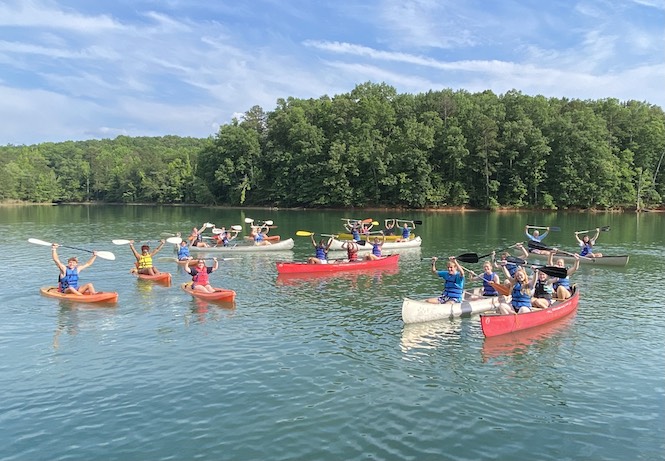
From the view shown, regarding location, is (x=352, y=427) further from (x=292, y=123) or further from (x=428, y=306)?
(x=292, y=123)

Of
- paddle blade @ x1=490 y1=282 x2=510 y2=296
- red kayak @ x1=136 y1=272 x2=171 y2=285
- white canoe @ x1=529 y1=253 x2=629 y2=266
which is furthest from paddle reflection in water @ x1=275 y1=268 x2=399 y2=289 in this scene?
white canoe @ x1=529 y1=253 x2=629 y2=266

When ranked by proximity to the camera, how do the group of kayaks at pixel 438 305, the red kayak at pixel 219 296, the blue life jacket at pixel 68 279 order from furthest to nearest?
1. the blue life jacket at pixel 68 279
2. the red kayak at pixel 219 296
3. the group of kayaks at pixel 438 305

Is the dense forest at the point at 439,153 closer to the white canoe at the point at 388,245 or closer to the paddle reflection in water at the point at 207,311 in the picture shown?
the white canoe at the point at 388,245

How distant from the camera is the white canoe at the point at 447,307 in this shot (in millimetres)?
16109

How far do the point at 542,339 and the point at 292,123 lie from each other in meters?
77.7

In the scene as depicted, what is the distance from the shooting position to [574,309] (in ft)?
59.1

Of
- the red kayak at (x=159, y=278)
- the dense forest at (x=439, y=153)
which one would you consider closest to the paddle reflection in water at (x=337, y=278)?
the red kayak at (x=159, y=278)

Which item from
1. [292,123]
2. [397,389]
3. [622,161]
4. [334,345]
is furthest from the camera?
[292,123]

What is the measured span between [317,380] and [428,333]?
4851 mm

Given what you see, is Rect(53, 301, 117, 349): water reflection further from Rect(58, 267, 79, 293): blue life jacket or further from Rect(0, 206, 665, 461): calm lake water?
Rect(58, 267, 79, 293): blue life jacket

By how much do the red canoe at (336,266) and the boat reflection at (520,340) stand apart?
37.7 feet

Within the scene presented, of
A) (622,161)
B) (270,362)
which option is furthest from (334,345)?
(622,161)

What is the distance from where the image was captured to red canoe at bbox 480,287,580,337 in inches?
581

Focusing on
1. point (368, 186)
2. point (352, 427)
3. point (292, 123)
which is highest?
point (292, 123)
